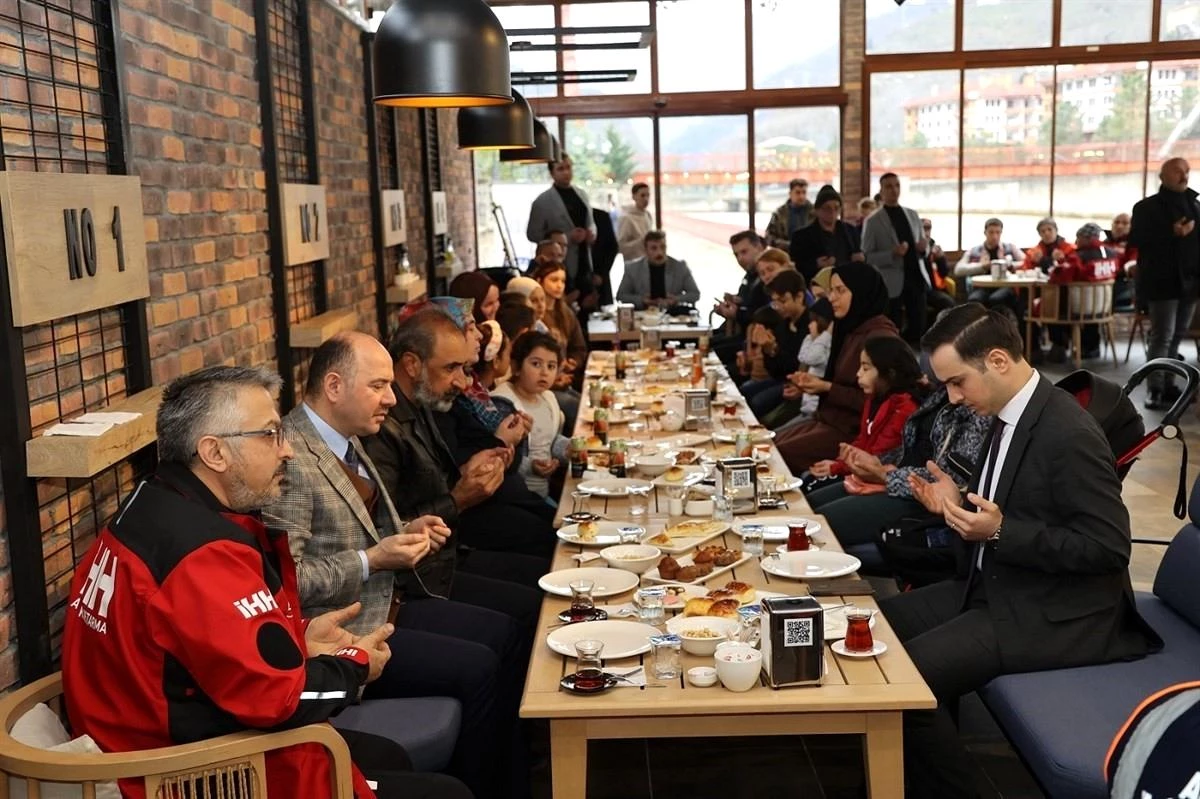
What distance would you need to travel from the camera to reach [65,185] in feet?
9.22

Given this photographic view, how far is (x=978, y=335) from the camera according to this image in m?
3.29

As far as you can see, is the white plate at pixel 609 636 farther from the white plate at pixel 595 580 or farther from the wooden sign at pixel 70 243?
the wooden sign at pixel 70 243

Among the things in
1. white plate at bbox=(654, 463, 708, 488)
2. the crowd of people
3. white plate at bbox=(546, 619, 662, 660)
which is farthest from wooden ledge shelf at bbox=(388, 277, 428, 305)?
white plate at bbox=(546, 619, 662, 660)

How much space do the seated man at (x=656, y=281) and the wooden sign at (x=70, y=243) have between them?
7.80 meters

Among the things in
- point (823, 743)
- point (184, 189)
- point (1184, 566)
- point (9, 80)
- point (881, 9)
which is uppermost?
point (881, 9)

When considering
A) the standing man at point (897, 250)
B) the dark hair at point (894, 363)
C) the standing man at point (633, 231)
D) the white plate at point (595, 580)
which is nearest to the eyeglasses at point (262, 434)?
the white plate at point (595, 580)

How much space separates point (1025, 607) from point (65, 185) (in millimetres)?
2559

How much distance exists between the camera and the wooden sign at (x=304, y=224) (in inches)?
192

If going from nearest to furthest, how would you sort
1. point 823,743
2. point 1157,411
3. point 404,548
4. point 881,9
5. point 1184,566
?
point 404,548 < point 1184,566 < point 823,743 < point 1157,411 < point 881,9

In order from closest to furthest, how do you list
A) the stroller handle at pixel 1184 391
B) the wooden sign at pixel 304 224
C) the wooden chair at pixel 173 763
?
the wooden chair at pixel 173 763, the stroller handle at pixel 1184 391, the wooden sign at pixel 304 224

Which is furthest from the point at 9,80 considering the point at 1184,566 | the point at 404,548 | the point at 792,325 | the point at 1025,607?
the point at 792,325

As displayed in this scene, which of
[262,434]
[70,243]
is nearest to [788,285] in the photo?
[70,243]

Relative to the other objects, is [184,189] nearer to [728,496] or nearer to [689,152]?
[728,496]

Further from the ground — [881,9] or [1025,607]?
[881,9]
